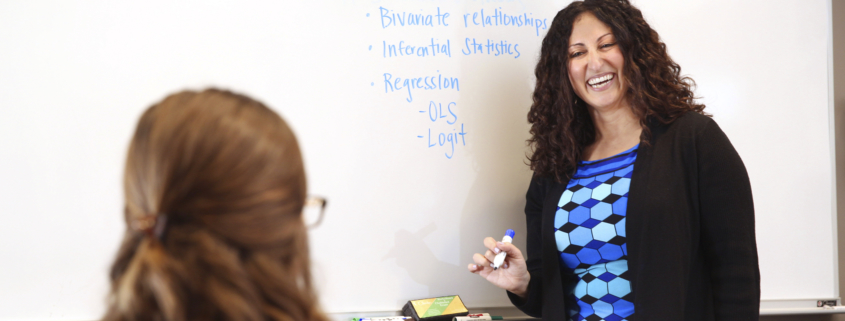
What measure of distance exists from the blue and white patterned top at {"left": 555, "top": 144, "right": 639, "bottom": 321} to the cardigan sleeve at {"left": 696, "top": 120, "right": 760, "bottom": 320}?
16 centimetres

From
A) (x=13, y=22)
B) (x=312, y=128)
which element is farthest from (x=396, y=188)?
(x=13, y=22)

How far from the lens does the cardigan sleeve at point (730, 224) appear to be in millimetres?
1093

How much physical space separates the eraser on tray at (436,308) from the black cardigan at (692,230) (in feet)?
1.69

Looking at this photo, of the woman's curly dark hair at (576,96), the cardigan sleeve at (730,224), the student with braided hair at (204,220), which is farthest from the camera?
the woman's curly dark hair at (576,96)

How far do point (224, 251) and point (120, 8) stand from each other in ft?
3.80

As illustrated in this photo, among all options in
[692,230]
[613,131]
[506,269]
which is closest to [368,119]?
[506,269]

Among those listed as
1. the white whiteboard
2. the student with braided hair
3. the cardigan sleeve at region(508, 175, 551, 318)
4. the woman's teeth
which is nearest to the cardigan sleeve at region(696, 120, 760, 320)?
the woman's teeth

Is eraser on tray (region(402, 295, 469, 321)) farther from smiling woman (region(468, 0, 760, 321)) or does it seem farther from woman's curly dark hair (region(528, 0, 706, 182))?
woman's curly dark hair (region(528, 0, 706, 182))

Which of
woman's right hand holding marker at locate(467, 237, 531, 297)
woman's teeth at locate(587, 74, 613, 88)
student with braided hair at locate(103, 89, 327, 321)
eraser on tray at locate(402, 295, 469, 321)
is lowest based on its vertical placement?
eraser on tray at locate(402, 295, 469, 321)

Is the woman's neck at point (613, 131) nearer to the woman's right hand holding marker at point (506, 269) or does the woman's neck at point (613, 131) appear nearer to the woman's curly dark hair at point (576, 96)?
the woman's curly dark hair at point (576, 96)

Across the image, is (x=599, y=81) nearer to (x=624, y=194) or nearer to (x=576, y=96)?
(x=576, y=96)

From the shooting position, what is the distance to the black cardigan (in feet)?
3.60

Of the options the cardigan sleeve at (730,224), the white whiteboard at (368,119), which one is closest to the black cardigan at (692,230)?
the cardigan sleeve at (730,224)

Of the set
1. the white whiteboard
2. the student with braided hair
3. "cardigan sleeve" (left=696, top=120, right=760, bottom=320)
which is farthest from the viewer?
the white whiteboard
